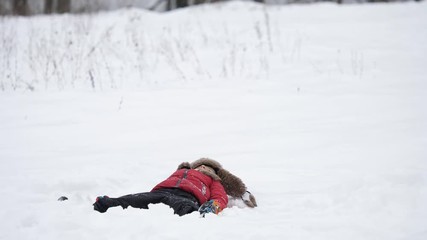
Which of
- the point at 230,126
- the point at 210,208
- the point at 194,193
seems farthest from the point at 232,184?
the point at 230,126

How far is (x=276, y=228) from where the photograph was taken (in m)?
2.89

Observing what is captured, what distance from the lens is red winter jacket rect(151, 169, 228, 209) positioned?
3653 mm

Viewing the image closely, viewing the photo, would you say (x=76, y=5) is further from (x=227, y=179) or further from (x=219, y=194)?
(x=219, y=194)

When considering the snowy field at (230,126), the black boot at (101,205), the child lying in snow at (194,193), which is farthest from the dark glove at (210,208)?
the black boot at (101,205)

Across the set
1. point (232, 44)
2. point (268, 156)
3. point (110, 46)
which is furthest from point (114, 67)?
point (268, 156)

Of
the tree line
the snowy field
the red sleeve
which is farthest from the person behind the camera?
the tree line

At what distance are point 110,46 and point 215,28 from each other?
3245 millimetres

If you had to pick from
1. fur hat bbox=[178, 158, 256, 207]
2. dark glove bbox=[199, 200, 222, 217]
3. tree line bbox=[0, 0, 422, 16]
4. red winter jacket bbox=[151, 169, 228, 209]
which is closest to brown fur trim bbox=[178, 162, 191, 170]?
fur hat bbox=[178, 158, 256, 207]

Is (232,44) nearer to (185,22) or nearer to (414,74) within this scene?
(185,22)

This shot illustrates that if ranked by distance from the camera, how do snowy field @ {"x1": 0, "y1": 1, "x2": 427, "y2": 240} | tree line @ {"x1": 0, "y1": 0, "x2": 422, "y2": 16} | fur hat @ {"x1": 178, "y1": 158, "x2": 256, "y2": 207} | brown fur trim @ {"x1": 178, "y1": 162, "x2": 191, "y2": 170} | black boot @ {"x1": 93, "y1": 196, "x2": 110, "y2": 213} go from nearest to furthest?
snowy field @ {"x1": 0, "y1": 1, "x2": 427, "y2": 240} → black boot @ {"x1": 93, "y1": 196, "x2": 110, "y2": 213} → fur hat @ {"x1": 178, "y1": 158, "x2": 256, "y2": 207} → brown fur trim @ {"x1": 178, "y1": 162, "x2": 191, "y2": 170} → tree line @ {"x1": 0, "y1": 0, "x2": 422, "y2": 16}

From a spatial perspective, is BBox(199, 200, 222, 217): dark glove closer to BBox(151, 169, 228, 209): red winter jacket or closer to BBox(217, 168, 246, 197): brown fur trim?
BBox(151, 169, 228, 209): red winter jacket

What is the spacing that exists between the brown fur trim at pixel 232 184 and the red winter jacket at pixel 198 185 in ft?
0.25

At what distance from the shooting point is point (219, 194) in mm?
3732

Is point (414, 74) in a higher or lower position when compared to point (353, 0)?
lower
